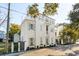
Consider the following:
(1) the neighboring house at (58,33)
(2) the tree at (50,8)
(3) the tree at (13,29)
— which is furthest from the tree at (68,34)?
(3) the tree at (13,29)

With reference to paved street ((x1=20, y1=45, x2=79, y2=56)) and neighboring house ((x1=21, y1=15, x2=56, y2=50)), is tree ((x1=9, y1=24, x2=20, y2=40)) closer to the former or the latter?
neighboring house ((x1=21, y1=15, x2=56, y2=50))

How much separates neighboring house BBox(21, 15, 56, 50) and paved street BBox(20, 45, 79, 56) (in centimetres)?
6

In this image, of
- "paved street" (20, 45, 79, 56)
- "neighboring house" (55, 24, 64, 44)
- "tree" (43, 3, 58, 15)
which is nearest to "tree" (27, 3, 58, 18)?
"tree" (43, 3, 58, 15)

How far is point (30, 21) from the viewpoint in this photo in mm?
2779

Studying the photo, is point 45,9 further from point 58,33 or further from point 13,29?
point 13,29

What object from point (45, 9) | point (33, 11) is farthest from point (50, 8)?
point (33, 11)

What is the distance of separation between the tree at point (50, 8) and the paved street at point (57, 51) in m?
0.37

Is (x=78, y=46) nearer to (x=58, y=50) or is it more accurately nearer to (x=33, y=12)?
(x=58, y=50)

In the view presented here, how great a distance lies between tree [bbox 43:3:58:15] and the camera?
2748 millimetres

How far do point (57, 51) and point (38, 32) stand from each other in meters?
0.28

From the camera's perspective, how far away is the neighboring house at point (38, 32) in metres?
2.77

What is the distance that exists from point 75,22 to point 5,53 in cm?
80

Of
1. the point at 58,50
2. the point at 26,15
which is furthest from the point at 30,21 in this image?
the point at 58,50

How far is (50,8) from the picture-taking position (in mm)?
2809
